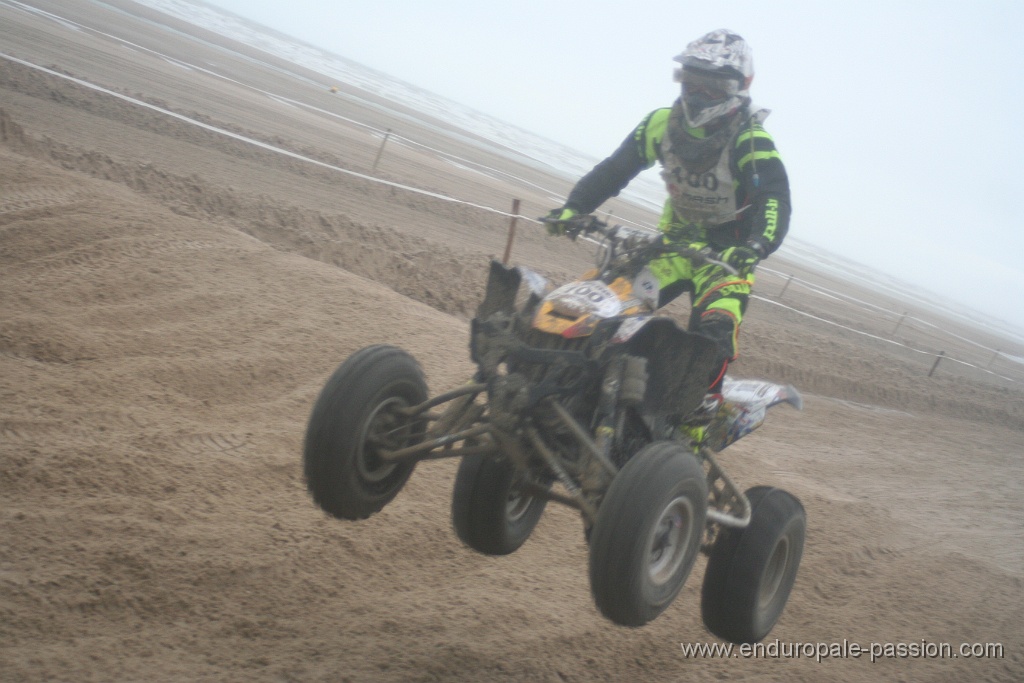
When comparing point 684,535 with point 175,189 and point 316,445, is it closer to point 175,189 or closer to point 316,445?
point 316,445

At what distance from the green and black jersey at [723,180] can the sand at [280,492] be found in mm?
2215

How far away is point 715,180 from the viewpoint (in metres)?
4.48

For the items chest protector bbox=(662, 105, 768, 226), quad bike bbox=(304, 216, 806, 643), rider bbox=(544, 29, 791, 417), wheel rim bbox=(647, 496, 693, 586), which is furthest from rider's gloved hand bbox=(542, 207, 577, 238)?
wheel rim bbox=(647, 496, 693, 586)

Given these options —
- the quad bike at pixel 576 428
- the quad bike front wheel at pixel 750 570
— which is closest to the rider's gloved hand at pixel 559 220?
the quad bike at pixel 576 428

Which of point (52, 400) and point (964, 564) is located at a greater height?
point (964, 564)

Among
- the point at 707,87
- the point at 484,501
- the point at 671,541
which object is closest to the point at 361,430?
the point at 484,501

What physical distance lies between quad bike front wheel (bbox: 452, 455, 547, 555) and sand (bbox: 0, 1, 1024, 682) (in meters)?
0.45

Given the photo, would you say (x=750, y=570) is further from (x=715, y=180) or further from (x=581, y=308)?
(x=715, y=180)

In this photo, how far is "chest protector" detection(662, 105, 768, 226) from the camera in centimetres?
442

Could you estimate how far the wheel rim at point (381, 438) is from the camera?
12.5ft

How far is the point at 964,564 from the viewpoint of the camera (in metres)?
6.96

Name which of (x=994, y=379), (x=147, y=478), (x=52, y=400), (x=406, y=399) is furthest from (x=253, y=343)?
(x=994, y=379)

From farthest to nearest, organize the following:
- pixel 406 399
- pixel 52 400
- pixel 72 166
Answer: pixel 72 166
pixel 52 400
pixel 406 399

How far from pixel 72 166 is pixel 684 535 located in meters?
9.10
